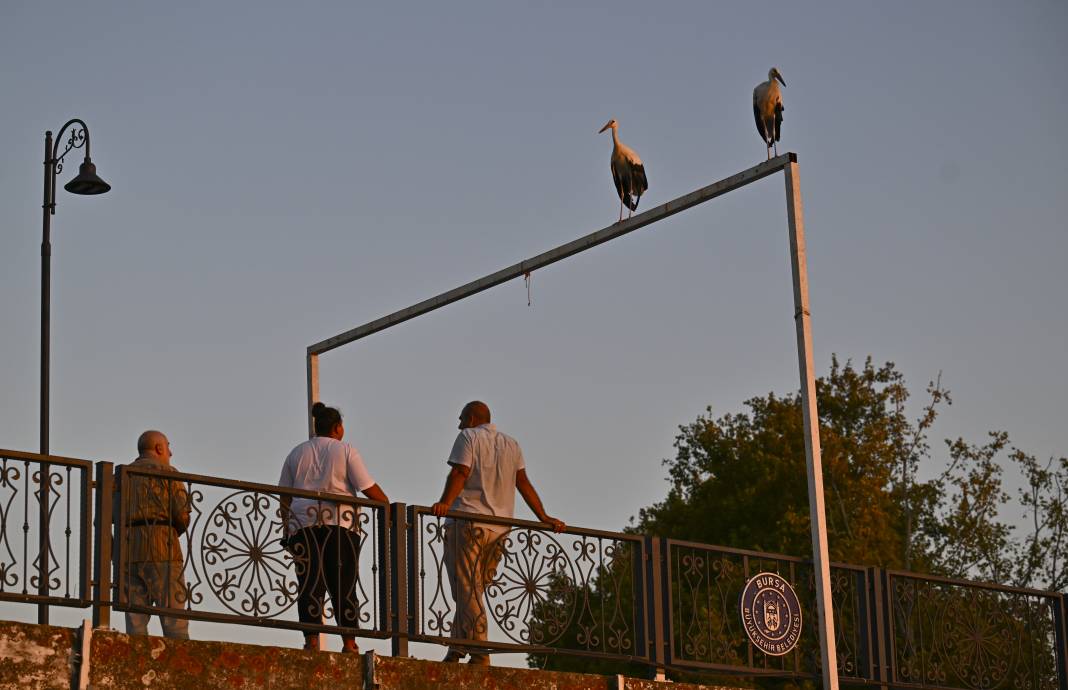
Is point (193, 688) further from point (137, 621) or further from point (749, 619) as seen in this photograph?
point (749, 619)

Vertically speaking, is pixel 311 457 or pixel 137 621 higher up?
pixel 311 457

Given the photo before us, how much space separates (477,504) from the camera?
1132cm

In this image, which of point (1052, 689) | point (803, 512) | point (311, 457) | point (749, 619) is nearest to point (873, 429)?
point (803, 512)

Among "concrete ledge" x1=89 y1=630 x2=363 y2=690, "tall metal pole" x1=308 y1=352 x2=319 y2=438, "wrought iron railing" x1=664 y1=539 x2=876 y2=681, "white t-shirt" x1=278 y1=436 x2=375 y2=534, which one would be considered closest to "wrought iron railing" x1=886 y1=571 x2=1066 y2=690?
"wrought iron railing" x1=664 y1=539 x2=876 y2=681

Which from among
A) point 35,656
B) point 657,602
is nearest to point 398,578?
point 657,602

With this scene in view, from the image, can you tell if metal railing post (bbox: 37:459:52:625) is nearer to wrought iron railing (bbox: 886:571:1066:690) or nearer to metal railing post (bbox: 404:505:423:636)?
metal railing post (bbox: 404:505:423:636)

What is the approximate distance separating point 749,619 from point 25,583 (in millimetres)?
5575

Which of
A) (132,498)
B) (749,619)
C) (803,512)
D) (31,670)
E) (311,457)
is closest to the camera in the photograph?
(31,670)

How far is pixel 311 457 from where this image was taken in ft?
35.4

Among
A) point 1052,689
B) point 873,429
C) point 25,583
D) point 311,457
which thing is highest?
point 873,429

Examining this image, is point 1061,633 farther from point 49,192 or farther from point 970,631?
A: point 49,192

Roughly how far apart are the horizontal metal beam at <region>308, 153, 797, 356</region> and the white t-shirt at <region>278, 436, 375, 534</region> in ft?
11.6

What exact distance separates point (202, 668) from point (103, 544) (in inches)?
35.5

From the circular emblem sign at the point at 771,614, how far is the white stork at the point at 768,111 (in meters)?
3.78
